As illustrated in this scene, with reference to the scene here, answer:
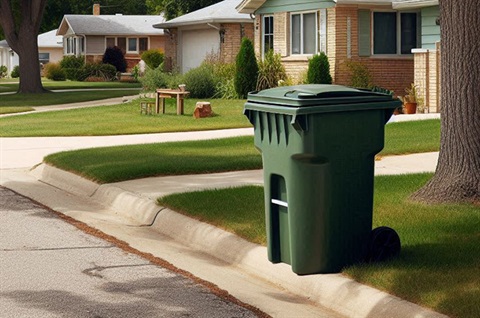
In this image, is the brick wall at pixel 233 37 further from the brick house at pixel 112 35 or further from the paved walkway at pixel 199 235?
the brick house at pixel 112 35

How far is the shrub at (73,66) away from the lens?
66.1 metres

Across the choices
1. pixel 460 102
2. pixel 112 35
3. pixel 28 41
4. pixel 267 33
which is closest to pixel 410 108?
pixel 267 33

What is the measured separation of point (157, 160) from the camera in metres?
15.5

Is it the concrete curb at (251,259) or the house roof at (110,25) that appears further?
the house roof at (110,25)

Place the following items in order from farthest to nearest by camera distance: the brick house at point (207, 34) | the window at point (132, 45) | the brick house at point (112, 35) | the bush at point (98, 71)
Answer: the window at point (132, 45) < the brick house at point (112, 35) < the bush at point (98, 71) < the brick house at point (207, 34)

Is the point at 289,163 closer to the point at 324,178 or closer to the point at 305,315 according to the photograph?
the point at 324,178

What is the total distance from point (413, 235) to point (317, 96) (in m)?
2.05

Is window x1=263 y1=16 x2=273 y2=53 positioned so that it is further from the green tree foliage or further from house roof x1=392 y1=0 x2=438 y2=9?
the green tree foliage

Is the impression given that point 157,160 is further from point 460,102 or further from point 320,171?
point 320,171

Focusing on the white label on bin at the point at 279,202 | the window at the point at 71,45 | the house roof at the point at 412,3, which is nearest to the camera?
the white label on bin at the point at 279,202

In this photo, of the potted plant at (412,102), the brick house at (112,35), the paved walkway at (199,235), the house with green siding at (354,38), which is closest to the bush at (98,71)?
the brick house at (112,35)

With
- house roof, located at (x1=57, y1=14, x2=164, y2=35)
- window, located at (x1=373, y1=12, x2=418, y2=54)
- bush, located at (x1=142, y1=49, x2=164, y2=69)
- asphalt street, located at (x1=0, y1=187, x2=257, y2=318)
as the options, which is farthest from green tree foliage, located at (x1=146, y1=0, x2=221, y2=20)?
asphalt street, located at (x1=0, y1=187, x2=257, y2=318)

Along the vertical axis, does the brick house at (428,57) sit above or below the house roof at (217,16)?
below

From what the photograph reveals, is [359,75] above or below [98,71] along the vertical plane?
above
